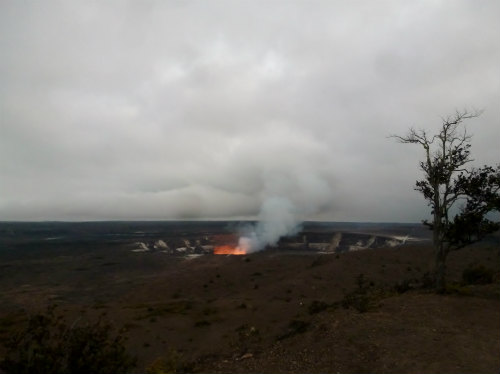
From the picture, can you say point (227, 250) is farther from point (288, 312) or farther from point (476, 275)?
point (476, 275)

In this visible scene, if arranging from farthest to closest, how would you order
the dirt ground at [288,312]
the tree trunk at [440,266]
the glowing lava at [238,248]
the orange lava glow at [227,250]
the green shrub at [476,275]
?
the orange lava glow at [227,250]
the glowing lava at [238,248]
the green shrub at [476,275]
the tree trunk at [440,266]
the dirt ground at [288,312]

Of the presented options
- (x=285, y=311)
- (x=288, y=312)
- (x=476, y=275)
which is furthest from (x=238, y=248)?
(x=476, y=275)

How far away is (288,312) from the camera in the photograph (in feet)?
94.7

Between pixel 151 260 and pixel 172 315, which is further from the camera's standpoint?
pixel 151 260

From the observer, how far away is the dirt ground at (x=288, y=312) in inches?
521

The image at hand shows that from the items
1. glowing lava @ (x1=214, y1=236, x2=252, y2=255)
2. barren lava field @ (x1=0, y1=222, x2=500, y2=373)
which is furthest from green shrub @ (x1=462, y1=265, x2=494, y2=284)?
glowing lava @ (x1=214, y1=236, x2=252, y2=255)

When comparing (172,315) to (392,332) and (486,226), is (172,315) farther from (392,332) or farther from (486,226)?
(486,226)

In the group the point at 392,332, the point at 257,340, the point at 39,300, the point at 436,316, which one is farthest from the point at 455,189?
the point at 39,300

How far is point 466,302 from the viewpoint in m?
18.2

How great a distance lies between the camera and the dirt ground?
1323 centimetres

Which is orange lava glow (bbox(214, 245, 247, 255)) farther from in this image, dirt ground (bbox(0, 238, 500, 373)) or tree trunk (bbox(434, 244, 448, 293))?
tree trunk (bbox(434, 244, 448, 293))

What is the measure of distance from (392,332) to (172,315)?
2070 cm

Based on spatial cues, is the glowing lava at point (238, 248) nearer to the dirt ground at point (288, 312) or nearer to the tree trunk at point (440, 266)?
the dirt ground at point (288, 312)

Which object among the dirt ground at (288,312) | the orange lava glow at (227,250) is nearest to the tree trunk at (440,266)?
the dirt ground at (288,312)
